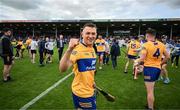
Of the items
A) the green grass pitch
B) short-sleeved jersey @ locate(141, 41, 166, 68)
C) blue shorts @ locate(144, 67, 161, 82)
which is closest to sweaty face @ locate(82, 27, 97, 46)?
short-sleeved jersey @ locate(141, 41, 166, 68)

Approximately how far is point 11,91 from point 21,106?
6.22 feet

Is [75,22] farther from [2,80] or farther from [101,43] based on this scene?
[2,80]

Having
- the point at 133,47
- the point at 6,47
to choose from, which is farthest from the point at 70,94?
the point at 133,47

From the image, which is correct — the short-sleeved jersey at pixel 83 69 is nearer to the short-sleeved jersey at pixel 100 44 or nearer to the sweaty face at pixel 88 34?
the sweaty face at pixel 88 34

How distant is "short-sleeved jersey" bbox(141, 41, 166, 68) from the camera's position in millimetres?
5556

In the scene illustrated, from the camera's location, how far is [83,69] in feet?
11.0

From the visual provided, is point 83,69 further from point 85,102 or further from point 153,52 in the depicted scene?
point 153,52

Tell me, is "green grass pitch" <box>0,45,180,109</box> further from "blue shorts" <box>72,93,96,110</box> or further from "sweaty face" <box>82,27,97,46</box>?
"sweaty face" <box>82,27,97,46</box>

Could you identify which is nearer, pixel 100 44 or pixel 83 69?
pixel 83 69

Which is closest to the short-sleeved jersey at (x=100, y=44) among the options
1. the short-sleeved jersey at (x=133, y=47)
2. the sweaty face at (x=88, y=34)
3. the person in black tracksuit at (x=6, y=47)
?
the short-sleeved jersey at (x=133, y=47)

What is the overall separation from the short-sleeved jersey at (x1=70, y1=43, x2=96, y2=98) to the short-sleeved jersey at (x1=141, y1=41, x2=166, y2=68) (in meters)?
2.61

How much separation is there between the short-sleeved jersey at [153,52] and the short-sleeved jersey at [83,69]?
8.56 ft

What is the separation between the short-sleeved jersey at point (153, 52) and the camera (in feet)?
18.2

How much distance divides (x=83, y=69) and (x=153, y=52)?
9.34 feet
